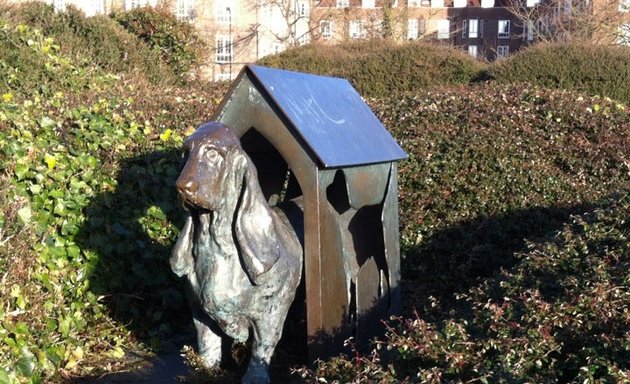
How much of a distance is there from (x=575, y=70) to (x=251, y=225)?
11317 mm

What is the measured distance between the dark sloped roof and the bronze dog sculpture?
1.31ft

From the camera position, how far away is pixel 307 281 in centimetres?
418

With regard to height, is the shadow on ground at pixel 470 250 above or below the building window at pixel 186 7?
below

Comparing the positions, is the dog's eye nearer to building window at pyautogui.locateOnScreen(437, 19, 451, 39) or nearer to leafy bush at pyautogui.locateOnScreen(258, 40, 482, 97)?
leafy bush at pyautogui.locateOnScreen(258, 40, 482, 97)

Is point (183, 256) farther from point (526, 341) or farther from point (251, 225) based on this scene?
point (526, 341)

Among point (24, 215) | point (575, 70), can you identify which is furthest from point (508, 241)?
point (575, 70)

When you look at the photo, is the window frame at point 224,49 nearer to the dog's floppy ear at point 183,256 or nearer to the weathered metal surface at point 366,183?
the weathered metal surface at point 366,183

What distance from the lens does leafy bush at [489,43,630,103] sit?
1377cm

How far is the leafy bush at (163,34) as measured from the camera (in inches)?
641

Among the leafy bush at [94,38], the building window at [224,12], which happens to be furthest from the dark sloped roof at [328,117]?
the building window at [224,12]

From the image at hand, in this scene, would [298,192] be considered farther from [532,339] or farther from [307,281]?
[532,339]

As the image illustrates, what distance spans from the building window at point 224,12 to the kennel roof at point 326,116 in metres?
37.0

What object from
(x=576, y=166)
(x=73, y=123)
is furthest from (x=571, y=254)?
(x=576, y=166)

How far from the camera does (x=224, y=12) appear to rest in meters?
41.1
